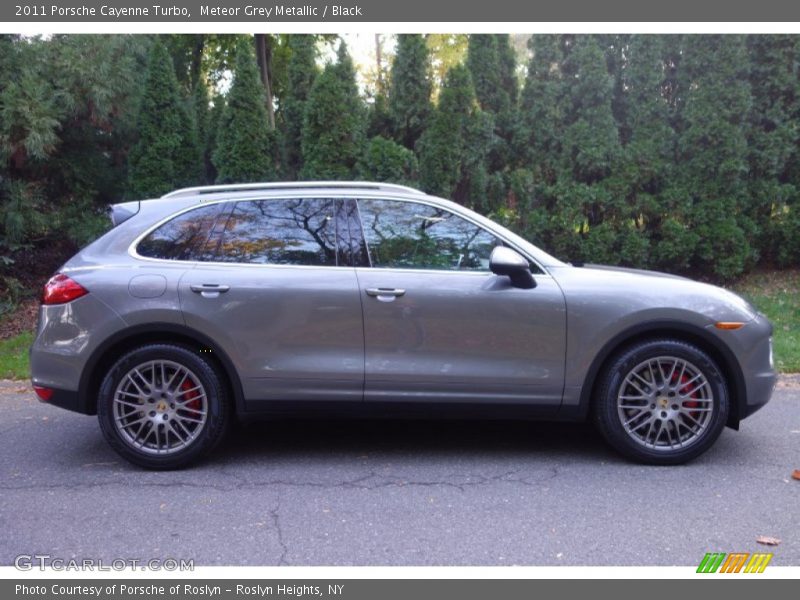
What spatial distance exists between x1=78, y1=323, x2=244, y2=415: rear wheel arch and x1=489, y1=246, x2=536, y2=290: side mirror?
5.76ft

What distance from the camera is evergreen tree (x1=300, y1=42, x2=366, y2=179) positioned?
9.80m

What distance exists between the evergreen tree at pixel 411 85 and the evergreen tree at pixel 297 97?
1270mm

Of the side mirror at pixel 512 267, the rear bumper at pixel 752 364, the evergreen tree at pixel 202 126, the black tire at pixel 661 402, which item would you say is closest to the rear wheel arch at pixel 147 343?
the side mirror at pixel 512 267

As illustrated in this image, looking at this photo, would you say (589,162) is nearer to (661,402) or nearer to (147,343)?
(661,402)

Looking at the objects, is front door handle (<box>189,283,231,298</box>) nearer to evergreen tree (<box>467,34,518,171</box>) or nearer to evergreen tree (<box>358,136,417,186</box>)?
evergreen tree (<box>358,136,417,186</box>)

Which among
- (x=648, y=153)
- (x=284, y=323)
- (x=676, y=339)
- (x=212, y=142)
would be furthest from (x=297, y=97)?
(x=676, y=339)

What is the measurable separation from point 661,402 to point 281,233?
2649mm

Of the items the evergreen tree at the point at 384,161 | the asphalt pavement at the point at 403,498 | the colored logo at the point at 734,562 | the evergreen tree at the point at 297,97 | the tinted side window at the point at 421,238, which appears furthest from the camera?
the evergreen tree at the point at 297,97

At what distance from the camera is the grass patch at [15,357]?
731 cm

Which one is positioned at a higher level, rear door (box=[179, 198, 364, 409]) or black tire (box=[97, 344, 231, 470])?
rear door (box=[179, 198, 364, 409])

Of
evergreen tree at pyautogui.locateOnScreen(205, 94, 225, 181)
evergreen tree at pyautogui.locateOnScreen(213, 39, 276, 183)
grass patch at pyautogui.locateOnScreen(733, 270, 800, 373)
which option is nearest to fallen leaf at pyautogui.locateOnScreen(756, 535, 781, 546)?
grass patch at pyautogui.locateOnScreen(733, 270, 800, 373)

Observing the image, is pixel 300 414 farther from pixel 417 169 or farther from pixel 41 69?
pixel 41 69

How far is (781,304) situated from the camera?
9562mm

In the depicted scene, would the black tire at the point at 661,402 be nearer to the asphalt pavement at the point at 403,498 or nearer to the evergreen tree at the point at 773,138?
the asphalt pavement at the point at 403,498
